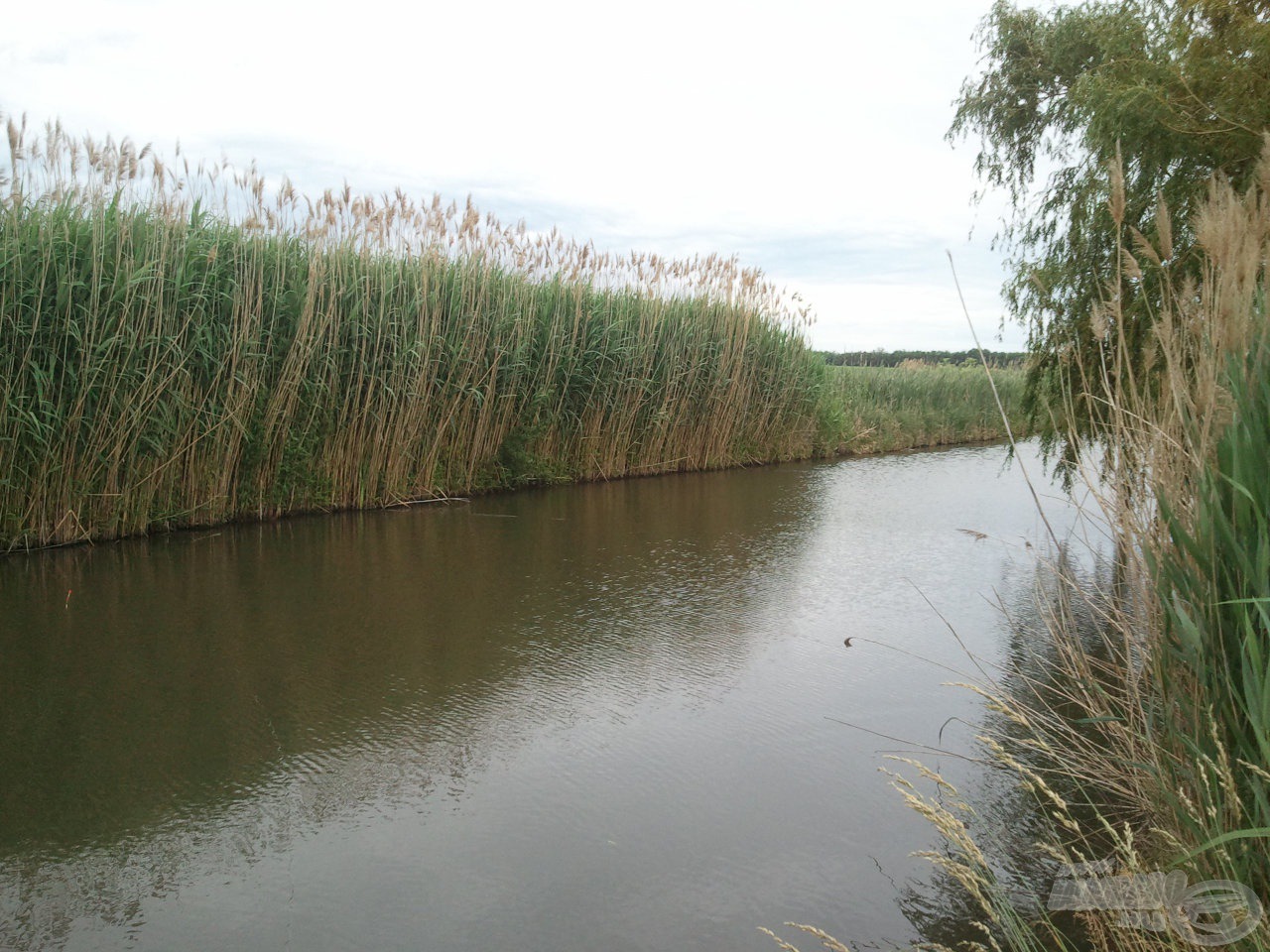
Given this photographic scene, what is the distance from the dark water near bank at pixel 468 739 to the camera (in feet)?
7.37

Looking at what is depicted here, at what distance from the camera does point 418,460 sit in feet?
30.2

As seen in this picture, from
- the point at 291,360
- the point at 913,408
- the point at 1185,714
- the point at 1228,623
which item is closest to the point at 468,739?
the point at 1185,714

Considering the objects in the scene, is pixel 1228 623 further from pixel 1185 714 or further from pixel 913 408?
pixel 913 408

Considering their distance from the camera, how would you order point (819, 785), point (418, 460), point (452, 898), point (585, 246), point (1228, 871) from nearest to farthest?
point (1228, 871) → point (452, 898) → point (819, 785) → point (418, 460) → point (585, 246)

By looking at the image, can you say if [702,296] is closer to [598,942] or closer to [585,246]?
[585,246]

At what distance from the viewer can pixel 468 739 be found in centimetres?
329

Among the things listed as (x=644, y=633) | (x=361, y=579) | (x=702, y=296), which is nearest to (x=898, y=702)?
(x=644, y=633)

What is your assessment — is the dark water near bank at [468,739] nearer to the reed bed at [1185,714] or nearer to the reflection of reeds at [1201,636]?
the reed bed at [1185,714]

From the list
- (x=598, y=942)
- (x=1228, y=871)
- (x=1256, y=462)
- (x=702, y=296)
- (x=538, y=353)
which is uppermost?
(x=702, y=296)

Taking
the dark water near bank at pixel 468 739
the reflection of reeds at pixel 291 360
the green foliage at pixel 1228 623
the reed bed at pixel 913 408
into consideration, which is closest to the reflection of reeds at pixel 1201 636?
the green foliage at pixel 1228 623

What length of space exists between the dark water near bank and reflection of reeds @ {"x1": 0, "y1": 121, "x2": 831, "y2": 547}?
35.1 inches

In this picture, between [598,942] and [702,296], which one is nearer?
[598,942]

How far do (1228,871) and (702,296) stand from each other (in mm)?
11213

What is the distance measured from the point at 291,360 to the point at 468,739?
519 cm
